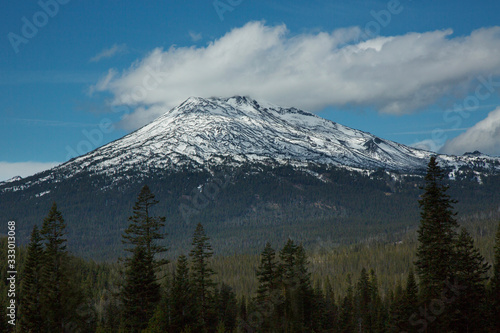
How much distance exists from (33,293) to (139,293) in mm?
13462

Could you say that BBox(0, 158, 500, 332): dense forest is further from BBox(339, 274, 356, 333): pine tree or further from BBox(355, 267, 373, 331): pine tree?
BBox(355, 267, 373, 331): pine tree

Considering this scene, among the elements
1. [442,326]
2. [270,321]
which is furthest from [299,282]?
[442,326]

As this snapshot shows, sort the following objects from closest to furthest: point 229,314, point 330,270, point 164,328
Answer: point 164,328
point 229,314
point 330,270

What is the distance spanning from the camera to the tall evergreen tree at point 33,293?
44688 millimetres

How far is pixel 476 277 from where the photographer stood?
41.4 metres

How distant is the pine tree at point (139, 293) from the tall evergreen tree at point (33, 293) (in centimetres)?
957

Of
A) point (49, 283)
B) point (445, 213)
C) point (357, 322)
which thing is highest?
point (445, 213)

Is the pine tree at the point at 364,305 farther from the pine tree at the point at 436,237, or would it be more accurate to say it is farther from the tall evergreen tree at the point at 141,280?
the tall evergreen tree at the point at 141,280

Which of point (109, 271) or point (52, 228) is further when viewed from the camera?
point (109, 271)

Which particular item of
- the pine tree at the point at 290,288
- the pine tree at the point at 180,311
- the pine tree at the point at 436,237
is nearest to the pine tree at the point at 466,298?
the pine tree at the point at 436,237

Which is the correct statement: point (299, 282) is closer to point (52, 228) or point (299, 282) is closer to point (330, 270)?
point (52, 228)

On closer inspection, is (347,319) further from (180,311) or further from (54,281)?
(54,281)

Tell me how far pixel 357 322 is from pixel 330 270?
323ft

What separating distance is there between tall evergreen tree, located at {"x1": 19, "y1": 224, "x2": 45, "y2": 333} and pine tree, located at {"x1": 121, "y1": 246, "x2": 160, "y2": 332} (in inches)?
377
